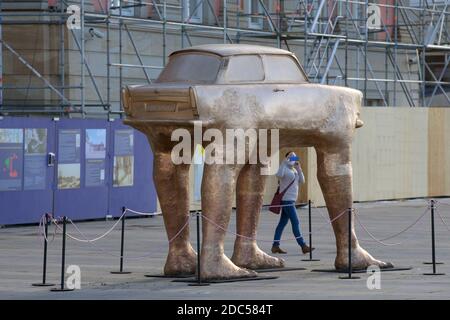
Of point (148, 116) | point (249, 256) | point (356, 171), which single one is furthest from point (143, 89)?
point (356, 171)

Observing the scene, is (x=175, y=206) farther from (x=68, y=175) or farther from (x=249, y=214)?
(x=68, y=175)

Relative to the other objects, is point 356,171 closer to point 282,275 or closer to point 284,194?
point 284,194

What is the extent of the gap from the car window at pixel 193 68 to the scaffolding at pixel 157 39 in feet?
35.0

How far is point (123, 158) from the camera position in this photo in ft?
95.6

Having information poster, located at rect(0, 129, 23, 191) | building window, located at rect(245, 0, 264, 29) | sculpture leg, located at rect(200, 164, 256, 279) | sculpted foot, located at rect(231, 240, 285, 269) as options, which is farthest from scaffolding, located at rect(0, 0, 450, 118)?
sculpture leg, located at rect(200, 164, 256, 279)

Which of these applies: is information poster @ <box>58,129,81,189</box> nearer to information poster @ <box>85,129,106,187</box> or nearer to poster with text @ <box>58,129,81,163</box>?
poster with text @ <box>58,129,81,163</box>

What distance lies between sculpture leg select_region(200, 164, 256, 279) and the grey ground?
0.30 m

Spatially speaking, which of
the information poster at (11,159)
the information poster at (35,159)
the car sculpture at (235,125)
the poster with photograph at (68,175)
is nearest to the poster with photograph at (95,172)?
the poster with photograph at (68,175)

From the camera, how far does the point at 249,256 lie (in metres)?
18.7

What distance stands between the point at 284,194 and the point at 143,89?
5369 millimetres

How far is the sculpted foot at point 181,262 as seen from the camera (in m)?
18.0

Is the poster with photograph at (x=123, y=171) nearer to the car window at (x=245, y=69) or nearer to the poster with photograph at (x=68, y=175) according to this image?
the poster with photograph at (x=68, y=175)
